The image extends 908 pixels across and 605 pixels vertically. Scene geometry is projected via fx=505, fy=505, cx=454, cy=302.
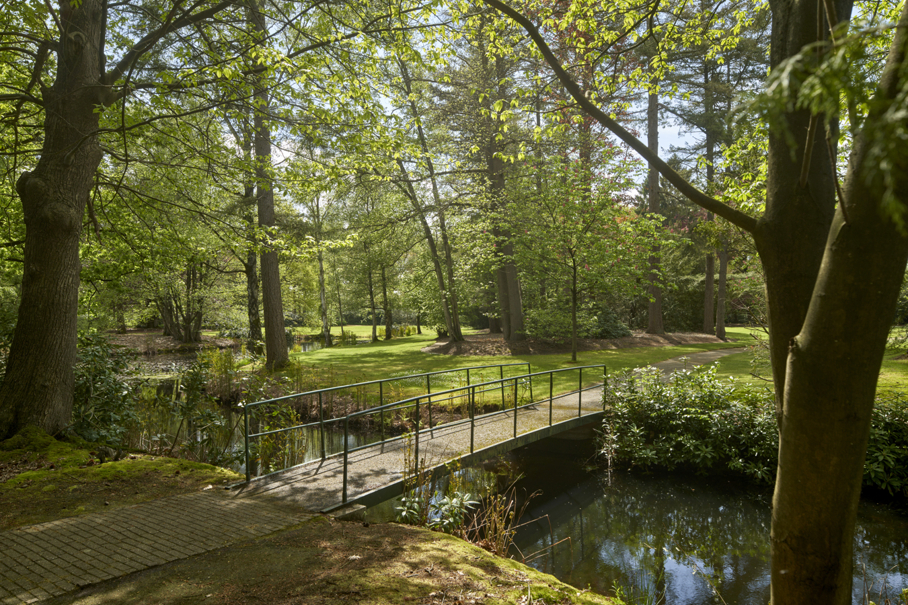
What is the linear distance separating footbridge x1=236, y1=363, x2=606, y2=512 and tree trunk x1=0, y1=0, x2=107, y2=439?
2.81 metres

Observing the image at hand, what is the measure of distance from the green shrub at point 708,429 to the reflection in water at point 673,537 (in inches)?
17.6

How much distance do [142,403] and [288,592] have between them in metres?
9.19

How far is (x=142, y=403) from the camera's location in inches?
426

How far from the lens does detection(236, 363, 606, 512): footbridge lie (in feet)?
19.5

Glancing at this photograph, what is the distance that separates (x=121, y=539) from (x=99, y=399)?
15.2 feet

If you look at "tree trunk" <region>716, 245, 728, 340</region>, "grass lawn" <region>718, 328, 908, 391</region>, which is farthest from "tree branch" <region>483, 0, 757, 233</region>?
"tree trunk" <region>716, 245, 728, 340</region>

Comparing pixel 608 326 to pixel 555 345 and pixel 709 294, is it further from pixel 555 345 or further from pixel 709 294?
pixel 709 294

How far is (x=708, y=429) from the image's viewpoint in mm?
8953

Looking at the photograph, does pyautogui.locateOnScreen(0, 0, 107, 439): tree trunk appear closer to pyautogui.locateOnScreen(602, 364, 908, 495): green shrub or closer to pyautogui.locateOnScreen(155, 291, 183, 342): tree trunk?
pyautogui.locateOnScreen(602, 364, 908, 495): green shrub

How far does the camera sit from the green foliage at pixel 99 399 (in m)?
7.68

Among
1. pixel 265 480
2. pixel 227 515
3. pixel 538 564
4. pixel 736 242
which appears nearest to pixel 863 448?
pixel 538 564

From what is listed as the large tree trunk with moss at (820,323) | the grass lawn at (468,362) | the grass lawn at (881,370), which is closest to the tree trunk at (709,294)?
the grass lawn at (468,362)

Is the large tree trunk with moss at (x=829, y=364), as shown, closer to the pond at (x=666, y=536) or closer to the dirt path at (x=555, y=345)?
A: the pond at (x=666, y=536)

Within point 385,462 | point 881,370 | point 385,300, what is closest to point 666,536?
point 385,462
